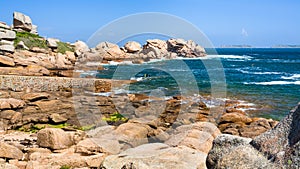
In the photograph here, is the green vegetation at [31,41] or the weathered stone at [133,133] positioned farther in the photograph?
the green vegetation at [31,41]

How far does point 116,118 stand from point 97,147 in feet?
29.7

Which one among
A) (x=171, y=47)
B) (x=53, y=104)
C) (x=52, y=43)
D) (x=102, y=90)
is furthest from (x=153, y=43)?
(x=53, y=104)

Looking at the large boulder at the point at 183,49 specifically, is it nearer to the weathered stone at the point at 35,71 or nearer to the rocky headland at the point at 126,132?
the rocky headland at the point at 126,132

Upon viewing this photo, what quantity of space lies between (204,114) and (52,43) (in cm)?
4698

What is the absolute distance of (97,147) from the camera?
10172 mm

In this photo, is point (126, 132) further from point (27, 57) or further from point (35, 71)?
point (27, 57)

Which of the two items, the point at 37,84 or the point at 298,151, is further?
the point at 37,84

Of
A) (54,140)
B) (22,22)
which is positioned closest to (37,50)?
(22,22)

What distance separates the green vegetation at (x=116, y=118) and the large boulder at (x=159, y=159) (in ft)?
32.0

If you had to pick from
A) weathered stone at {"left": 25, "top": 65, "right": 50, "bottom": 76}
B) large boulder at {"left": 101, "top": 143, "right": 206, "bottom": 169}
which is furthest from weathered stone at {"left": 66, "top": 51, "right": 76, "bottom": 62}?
large boulder at {"left": 101, "top": 143, "right": 206, "bottom": 169}

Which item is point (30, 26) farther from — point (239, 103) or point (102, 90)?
point (239, 103)

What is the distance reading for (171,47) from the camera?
92.6 meters

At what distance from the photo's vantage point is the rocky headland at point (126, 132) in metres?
4.71

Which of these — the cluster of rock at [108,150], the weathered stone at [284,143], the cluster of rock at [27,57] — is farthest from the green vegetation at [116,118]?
the cluster of rock at [27,57]
